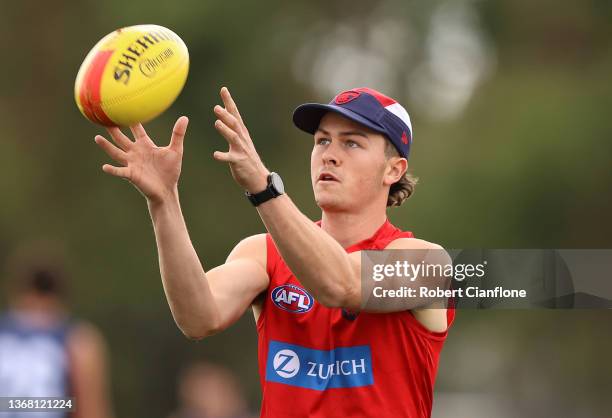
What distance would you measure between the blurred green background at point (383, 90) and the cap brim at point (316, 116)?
11.9m

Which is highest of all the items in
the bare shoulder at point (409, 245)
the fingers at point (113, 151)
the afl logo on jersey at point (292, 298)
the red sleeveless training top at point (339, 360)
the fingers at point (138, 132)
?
the fingers at point (138, 132)

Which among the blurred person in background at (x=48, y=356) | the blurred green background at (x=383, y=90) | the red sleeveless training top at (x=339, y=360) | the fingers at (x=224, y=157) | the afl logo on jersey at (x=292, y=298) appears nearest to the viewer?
the fingers at (x=224, y=157)

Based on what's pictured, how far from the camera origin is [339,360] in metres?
5.70

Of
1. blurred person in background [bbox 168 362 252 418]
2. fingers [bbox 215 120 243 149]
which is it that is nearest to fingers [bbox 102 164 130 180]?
fingers [bbox 215 120 243 149]

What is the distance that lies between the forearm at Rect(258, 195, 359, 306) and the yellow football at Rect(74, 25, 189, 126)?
2.71ft

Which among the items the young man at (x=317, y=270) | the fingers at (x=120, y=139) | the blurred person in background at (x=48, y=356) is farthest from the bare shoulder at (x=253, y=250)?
the blurred person in background at (x=48, y=356)

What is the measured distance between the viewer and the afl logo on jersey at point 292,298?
229 inches

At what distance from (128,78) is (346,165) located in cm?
119

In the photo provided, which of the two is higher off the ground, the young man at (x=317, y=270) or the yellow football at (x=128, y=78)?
the yellow football at (x=128, y=78)

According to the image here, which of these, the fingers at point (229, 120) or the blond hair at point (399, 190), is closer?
the fingers at point (229, 120)

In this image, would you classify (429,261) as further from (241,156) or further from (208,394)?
(208,394)

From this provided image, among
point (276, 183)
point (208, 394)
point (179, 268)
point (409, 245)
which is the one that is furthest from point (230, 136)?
point (208, 394)

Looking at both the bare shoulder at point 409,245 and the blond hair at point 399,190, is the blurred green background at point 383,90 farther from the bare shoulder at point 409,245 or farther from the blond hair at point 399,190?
the bare shoulder at point 409,245

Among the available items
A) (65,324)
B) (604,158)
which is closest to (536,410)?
(604,158)
